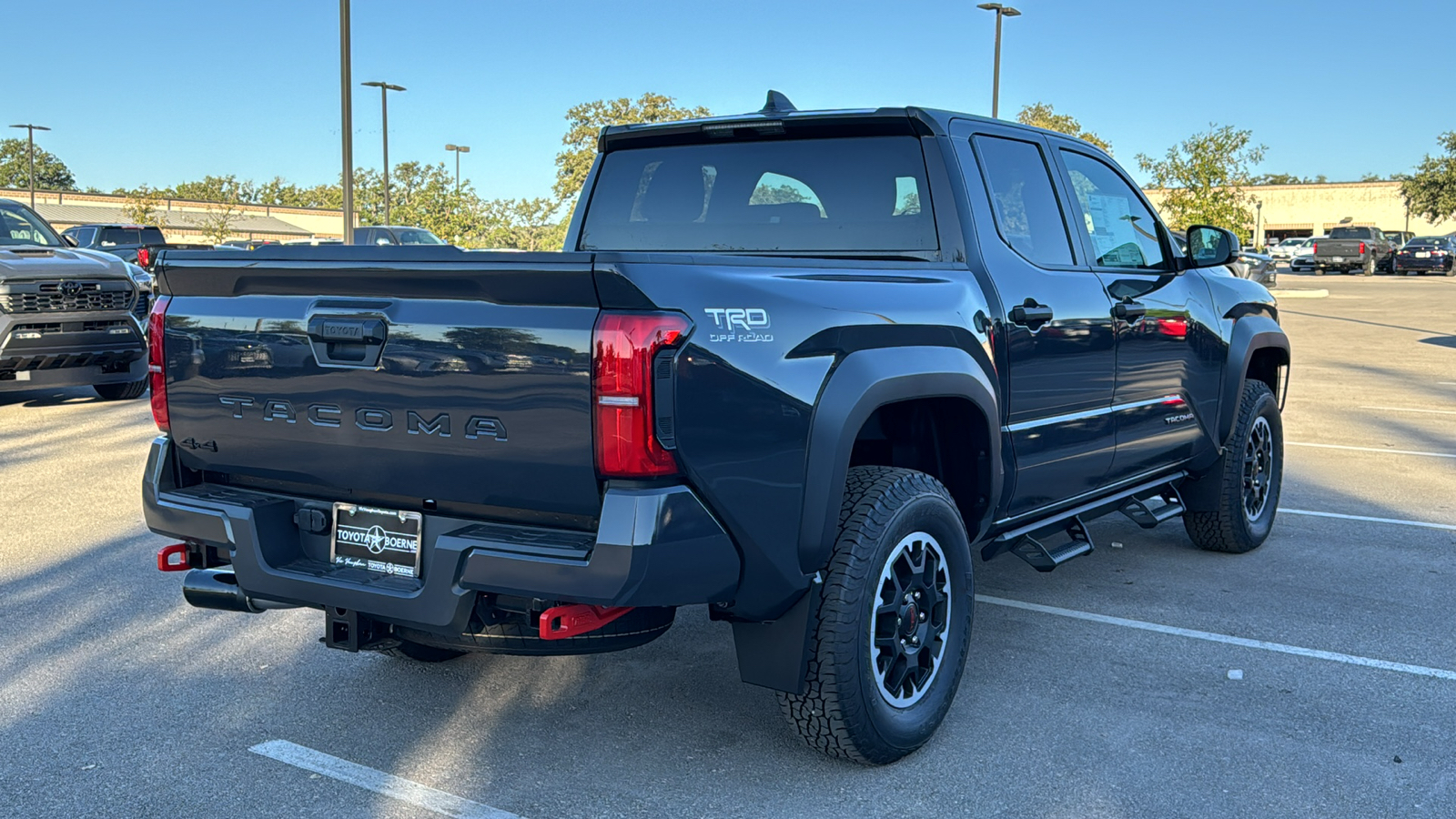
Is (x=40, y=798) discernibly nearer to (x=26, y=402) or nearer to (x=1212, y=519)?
(x=1212, y=519)

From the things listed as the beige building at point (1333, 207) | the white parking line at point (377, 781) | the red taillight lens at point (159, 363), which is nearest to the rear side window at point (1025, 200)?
the white parking line at point (377, 781)

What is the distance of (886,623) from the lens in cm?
374

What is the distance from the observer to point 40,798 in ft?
11.1

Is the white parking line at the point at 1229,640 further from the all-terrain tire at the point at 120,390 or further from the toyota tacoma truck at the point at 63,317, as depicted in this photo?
the all-terrain tire at the point at 120,390

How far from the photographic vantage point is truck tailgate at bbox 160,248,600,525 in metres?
3.04

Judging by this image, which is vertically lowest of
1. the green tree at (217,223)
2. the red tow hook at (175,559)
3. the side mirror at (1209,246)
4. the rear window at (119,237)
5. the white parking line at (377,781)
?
the white parking line at (377,781)

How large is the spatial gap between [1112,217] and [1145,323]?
21.5 inches

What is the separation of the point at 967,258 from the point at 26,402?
11.0 metres

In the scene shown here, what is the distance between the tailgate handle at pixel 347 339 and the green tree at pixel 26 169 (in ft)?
345

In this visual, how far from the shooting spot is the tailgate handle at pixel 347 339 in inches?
128

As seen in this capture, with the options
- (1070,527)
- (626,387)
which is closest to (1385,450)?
(1070,527)

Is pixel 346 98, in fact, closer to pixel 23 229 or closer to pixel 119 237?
pixel 119 237

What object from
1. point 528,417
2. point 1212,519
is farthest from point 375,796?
point 1212,519

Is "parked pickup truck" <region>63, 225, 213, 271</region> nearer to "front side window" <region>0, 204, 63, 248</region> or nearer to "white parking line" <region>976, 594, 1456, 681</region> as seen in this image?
"front side window" <region>0, 204, 63, 248</region>
